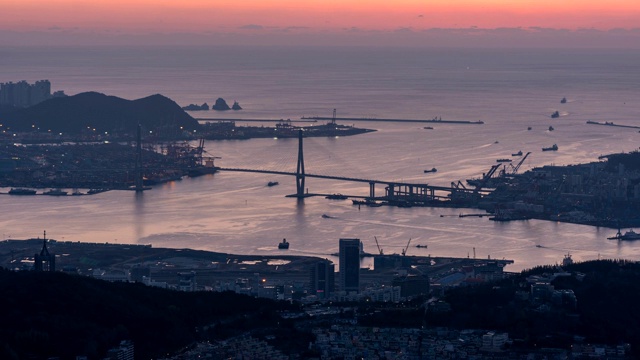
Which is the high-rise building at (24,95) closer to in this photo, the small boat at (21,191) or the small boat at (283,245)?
the small boat at (21,191)

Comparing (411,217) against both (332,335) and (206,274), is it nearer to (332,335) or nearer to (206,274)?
(206,274)

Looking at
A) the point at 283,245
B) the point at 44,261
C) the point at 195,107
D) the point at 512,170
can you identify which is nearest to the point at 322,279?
the point at 44,261

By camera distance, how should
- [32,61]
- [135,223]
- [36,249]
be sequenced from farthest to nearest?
[32,61], [135,223], [36,249]

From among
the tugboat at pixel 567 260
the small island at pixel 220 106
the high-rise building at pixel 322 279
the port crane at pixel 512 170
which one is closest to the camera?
the high-rise building at pixel 322 279

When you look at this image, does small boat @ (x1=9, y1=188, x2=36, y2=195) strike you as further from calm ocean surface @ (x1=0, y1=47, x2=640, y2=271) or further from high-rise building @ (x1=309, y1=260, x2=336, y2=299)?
high-rise building @ (x1=309, y1=260, x2=336, y2=299)

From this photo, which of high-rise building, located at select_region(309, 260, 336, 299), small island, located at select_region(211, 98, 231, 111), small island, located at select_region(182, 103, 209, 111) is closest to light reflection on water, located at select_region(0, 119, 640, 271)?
high-rise building, located at select_region(309, 260, 336, 299)

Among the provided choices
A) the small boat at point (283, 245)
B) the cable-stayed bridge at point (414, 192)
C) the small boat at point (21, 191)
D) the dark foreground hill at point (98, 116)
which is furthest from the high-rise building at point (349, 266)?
the dark foreground hill at point (98, 116)

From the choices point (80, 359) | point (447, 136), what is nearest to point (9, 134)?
point (447, 136)
